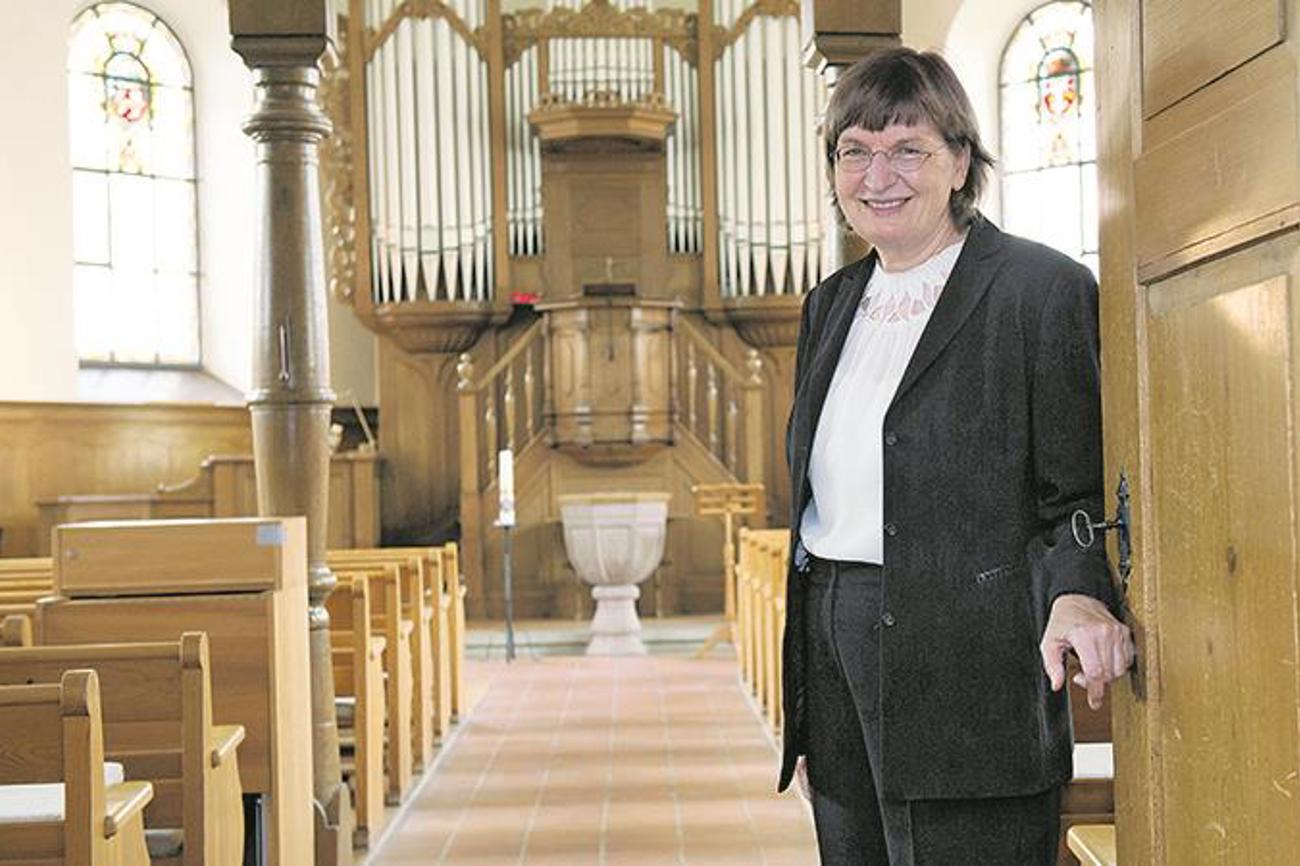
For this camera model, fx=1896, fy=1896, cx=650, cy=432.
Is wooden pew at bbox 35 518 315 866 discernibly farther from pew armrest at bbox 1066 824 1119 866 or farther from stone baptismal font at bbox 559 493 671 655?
stone baptismal font at bbox 559 493 671 655

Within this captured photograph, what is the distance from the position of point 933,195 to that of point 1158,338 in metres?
0.63

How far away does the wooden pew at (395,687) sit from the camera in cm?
696

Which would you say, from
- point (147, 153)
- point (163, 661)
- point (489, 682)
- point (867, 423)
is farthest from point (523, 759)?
point (147, 153)

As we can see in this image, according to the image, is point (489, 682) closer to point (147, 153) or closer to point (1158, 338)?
point (147, 153)

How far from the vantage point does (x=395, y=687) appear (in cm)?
702

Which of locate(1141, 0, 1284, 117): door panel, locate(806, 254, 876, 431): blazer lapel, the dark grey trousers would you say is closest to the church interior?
locate(1141, 0, 1284, 117): door panel

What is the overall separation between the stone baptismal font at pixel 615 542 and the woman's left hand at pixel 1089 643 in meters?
10.2

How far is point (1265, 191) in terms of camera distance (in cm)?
146

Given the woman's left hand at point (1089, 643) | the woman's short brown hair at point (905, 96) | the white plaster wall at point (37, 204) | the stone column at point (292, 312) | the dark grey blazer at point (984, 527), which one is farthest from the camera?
the white plaster wall at point (37, 204)

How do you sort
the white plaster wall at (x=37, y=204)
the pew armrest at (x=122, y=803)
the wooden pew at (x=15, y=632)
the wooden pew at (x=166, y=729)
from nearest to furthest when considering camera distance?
1. the pew armrest at (x=122, y=803)
2. the wooden pew at (x=166, y=729)
3. the wooden pew at (x=15, y=632)
4. the white plaster wall at (x=37, y=204)

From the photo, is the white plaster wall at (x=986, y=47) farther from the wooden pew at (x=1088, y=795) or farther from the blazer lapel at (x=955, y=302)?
the blazer lapel at (x=955, y=302)

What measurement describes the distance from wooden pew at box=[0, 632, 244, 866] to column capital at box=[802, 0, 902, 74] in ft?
8.06

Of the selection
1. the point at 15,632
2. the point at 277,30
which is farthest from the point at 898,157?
the point at 277,30

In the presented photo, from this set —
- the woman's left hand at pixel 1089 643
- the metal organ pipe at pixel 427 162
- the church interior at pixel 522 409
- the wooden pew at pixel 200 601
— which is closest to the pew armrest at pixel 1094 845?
the church interior at pixel 522 409
